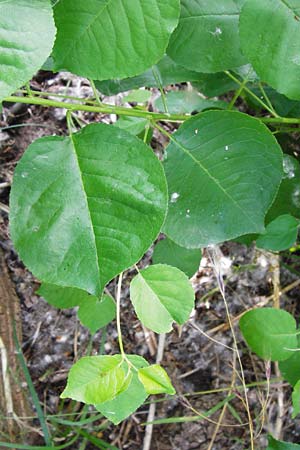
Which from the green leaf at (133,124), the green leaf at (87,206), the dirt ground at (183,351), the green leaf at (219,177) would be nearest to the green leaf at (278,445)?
the dirt ground at (183,351)

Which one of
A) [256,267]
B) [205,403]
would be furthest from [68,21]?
[205,403]

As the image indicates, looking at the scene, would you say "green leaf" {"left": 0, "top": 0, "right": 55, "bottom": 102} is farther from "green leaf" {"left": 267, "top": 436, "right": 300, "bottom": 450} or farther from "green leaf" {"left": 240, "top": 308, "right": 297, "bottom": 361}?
"green leaf" {"left": 267, "top": 436, "right": 300, "bottom": 450}

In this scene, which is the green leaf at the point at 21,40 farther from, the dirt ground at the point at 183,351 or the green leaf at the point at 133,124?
the dirt ground at the point at 183,351

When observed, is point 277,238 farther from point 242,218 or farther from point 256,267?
point 256,267

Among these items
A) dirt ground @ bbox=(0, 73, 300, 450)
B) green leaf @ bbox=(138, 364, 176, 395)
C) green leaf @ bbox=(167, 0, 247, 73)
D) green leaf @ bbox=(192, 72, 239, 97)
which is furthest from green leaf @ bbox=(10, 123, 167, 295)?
dirt ground @ bbox=(0, 73, 300, 450)

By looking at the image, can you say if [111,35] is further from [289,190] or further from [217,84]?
[289,190]

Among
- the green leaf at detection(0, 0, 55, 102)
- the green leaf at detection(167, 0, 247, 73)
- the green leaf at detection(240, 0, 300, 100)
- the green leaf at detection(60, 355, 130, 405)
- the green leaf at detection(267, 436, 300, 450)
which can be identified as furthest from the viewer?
the green leaf at detection(267, 436, 300, 450)
